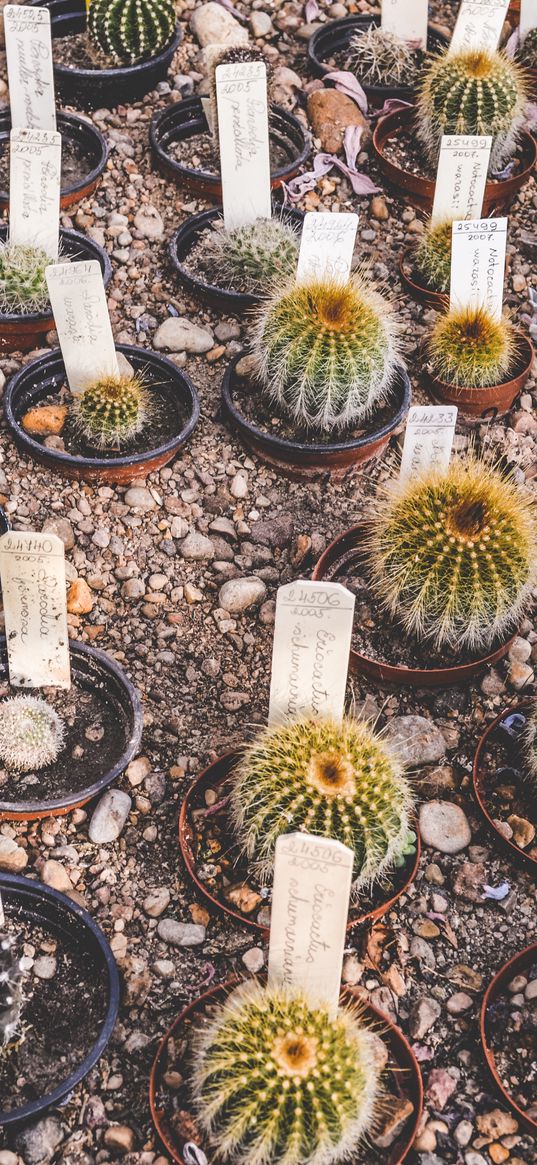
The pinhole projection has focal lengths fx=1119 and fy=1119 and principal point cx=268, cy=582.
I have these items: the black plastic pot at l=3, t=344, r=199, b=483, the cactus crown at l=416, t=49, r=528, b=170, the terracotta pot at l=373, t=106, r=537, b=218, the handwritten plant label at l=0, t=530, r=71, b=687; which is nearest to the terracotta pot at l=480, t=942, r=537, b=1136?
the handwritten plant label at l=0, t=530, r=71, b=687

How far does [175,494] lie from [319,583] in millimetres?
1286

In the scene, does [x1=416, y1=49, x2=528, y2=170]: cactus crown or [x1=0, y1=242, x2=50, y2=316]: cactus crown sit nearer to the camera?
[x1=0, y1=242, x2=50, y2=316]: cactus crown

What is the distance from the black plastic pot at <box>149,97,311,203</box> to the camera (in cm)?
509

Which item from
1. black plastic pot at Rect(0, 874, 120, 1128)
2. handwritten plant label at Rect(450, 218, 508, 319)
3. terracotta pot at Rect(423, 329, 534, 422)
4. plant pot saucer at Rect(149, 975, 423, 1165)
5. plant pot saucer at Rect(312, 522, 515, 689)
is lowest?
plant pot saucer at Rect(149, 975, 423, 1165)

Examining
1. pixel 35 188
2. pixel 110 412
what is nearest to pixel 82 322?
pixel 110 412

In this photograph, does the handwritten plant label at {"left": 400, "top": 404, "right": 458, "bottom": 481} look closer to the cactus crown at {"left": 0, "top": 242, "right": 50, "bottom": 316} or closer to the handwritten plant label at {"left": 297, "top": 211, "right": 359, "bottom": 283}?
the handwritten plant label at {"left": 297, "top": 211, "right": 359, "bottom": 283}

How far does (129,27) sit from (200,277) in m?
1.46

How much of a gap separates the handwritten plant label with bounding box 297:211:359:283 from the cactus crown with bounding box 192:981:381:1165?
272cm

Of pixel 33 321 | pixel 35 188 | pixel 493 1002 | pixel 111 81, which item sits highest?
pixel 111 81

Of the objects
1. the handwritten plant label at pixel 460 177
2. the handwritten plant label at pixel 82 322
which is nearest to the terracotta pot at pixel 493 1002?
the handwritten plant label at pixel 82 322

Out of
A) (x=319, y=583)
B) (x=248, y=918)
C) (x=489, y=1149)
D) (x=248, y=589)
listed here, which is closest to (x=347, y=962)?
(x=248, y=918)

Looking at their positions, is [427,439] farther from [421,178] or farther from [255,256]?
[421,178]

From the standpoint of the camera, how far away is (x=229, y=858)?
307cm

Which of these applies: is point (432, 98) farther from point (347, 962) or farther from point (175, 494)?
point (347, 962)
